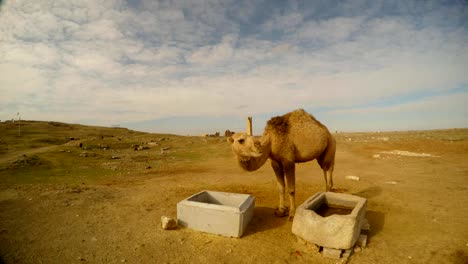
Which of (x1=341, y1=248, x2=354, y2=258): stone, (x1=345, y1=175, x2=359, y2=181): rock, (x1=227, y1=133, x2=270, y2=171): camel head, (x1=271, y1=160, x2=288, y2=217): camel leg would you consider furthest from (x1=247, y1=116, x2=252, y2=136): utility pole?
(x1=345, y1=175, x2=359, y2=181): rock

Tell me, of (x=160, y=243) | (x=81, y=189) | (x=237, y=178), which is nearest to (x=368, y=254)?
(x=160, y=243)

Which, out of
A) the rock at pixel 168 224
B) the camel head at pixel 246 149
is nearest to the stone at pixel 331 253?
the camel head at pixel 246 149

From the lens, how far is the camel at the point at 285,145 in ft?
21.9

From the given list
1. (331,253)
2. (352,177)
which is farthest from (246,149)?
(352,177)

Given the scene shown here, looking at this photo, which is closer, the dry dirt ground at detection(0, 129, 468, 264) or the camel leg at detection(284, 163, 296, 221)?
the dry dirt ground at detection(0, 129, 468, 264)

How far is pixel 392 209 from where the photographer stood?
329 inches

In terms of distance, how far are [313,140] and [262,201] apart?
10.5 ft

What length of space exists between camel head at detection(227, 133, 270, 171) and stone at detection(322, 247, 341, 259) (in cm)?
250

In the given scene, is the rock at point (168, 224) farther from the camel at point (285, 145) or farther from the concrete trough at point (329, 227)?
the concrete trough at point (329, 227)

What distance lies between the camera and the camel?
668 cm

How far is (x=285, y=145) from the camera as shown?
24.0 ft

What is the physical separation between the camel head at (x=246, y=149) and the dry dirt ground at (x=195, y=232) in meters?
1.82

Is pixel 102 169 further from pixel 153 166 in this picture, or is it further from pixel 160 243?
pixel 160 243

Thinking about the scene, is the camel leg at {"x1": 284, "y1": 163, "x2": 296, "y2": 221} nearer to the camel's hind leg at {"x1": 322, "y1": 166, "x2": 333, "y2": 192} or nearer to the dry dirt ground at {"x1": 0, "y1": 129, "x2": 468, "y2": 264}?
the dry dirt ground at {"x1": 0, "y1": 129, "x2": 468, "y2": 264}
